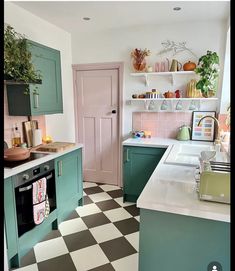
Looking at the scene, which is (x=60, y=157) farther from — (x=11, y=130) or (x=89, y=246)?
(x=89, y=246)

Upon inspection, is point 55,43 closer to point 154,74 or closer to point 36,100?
point 36,100

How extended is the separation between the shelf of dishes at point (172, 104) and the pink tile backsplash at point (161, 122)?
0.24 feet

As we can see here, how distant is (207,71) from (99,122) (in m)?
1.79

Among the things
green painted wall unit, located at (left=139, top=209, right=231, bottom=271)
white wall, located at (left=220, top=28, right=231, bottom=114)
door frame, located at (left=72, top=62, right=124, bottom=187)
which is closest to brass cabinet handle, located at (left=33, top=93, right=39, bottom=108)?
door frame, located at (left=72, top=62, right=124, bottom=187)

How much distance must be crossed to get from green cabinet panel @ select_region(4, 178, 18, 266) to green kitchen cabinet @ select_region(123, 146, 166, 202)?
154 cm

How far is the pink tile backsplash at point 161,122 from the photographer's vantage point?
10.6ft

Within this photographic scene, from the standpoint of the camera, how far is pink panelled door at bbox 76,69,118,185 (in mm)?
3514

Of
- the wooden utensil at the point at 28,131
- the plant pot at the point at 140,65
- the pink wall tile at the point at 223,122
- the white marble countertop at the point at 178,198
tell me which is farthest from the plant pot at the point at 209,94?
the wooden utensil at the point at 28,131

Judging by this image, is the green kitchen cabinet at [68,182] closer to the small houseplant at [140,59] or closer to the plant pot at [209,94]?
the small houseplant at [140,59]

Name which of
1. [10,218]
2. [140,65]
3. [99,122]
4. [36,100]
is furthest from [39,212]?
[140,65]

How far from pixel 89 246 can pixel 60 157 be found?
3.21ft

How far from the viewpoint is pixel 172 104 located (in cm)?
323

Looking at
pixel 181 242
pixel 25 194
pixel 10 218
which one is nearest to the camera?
pixel 181 242

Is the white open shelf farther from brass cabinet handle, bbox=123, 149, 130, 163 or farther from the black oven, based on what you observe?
the black oven
